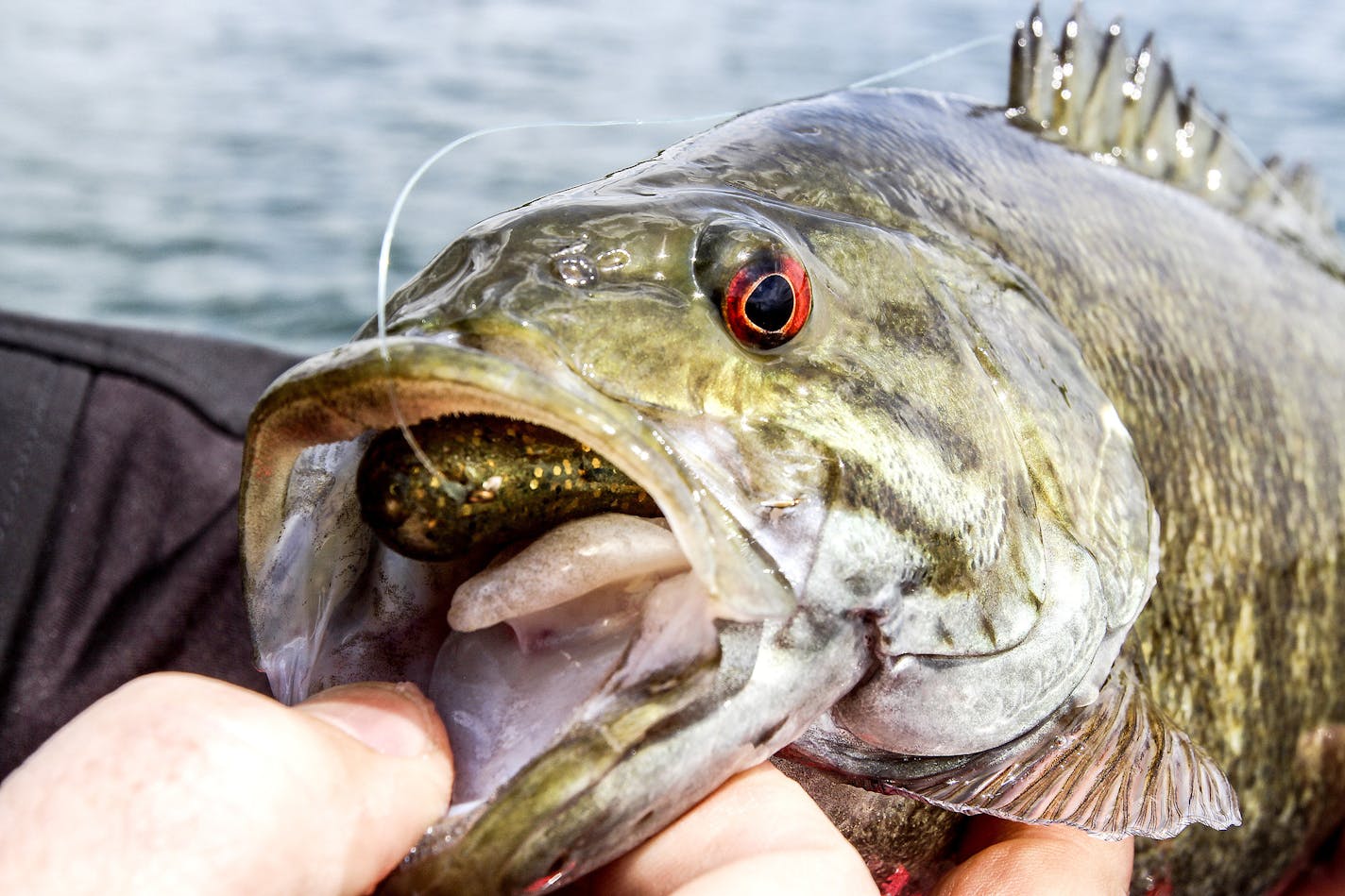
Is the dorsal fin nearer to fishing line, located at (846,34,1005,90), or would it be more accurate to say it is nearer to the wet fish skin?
Result: fishing line, located at (846,34,1005,90)

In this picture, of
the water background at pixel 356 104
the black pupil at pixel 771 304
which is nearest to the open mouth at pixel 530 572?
the black pupil at pixel 771 304

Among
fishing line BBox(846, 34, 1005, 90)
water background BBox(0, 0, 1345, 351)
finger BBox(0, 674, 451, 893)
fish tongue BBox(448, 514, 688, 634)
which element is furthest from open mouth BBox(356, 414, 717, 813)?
water background BBox(0, 0, 1345, 351)

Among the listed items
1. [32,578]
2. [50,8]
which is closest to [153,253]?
[32,578]

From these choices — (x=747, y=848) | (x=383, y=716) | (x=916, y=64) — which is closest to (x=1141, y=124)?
(x=916, y=64)

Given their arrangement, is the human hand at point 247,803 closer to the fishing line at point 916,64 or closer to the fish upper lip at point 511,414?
the fish upper lip at point 511,414

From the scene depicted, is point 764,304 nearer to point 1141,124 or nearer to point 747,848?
point 747,848
